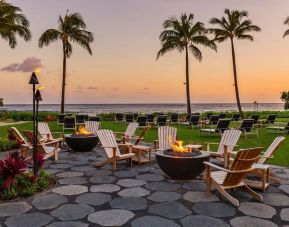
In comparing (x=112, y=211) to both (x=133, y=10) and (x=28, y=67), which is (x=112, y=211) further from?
(x=133, y=10)

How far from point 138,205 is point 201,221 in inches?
43.4

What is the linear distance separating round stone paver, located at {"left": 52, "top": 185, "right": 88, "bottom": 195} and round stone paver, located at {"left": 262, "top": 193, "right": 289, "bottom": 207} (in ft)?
10.6

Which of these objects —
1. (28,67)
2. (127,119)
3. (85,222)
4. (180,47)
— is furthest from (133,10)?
(85,222)

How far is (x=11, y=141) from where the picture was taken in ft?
34.3

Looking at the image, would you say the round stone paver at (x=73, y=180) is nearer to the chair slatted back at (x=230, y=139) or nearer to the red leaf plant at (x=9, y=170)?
the red leaf plant at (x=9, y=170)

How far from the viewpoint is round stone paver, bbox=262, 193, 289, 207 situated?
16.5 feet

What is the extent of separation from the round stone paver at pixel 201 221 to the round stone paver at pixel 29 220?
75.4 inches

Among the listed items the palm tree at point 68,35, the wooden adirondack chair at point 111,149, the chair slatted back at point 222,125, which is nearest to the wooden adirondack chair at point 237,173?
the wooden adirondack chair at point 111,149

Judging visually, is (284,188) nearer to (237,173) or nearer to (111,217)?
(237,173)

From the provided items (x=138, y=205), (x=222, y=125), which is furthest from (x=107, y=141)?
(x=222, y=125)

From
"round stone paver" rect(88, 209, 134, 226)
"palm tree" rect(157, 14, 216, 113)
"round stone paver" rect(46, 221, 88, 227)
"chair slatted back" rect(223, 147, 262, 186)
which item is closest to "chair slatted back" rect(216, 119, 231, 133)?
"chair slatted back" rect(223, 147, 262, 186)

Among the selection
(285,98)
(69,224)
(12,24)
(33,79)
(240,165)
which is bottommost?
(69,224)

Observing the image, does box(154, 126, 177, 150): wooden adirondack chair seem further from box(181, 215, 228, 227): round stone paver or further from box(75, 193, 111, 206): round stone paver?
box(181, 215, 228, 227): round stone paver

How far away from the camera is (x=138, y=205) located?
4.93 m
